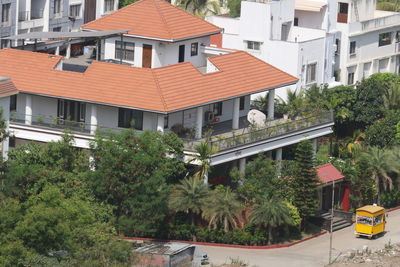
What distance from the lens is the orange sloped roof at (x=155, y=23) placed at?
263 feet

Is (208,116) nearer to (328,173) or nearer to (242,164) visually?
(242,164)

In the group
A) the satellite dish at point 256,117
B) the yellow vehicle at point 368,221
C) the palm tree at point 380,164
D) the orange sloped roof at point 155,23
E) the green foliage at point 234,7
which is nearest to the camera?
the yellow vehicle at point 368,221

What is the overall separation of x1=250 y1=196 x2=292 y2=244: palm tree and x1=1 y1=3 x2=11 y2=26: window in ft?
90.5

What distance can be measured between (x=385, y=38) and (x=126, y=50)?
95.4 ft

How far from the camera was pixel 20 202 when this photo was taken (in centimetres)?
6650

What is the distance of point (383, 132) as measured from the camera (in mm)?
84625

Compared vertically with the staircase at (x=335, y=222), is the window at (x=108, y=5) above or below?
above

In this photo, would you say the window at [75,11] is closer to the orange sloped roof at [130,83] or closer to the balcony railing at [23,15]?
the balcony railing at [23,15]

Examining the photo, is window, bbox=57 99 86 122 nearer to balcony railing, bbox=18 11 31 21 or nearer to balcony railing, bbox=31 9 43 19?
balcony railing, bbox=18 11 31 21

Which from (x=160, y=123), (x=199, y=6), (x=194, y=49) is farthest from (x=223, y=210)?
(x=199, y=6)

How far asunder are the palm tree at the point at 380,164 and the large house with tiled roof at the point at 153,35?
1256cm

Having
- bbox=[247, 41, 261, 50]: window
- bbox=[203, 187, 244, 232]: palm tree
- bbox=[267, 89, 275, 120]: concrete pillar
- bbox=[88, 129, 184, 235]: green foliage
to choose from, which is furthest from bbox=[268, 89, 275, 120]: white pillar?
bbox=[88, 129, 184, 235]: green foliage

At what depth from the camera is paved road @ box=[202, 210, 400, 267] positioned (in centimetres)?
6812

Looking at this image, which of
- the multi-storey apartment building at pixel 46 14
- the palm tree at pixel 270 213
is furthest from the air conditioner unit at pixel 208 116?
the multi-storey apartment building at pixel 46 14
